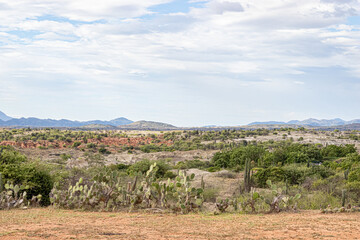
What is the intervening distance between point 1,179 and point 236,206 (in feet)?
30.6

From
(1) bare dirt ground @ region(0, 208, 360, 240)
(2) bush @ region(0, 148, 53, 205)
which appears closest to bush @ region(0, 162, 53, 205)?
(2) bush @ region(0, 148, 53, 205)

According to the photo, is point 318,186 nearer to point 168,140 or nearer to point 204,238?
point 204,238

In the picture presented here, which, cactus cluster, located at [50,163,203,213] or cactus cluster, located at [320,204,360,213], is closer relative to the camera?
cactus cluster, located at [50,163,203,213]

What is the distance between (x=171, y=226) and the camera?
36.5ft

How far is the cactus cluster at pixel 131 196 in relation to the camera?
45.9 ft

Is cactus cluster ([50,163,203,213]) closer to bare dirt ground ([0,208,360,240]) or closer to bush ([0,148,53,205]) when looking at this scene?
bare dirt ground ([0,208,360,240])

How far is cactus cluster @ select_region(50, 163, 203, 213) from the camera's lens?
14.0 meters

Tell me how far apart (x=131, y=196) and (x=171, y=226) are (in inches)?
134

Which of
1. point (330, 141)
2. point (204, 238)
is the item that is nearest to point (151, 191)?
point (204, 238)

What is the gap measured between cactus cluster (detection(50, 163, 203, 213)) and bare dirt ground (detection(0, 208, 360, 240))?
0.67 meters

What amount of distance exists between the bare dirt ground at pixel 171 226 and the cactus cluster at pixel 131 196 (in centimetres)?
67

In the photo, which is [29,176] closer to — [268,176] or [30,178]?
[30,178]

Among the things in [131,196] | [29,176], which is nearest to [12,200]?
[29,176]

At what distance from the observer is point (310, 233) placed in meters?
10.3
